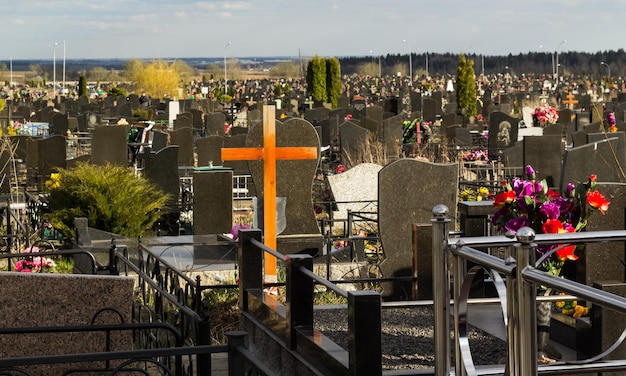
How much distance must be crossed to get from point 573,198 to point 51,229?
7639 millimetres

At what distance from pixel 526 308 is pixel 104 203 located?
367 inches

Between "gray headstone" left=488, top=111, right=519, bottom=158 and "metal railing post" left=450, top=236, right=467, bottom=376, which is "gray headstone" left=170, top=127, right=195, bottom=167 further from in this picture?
"metal railing post" left=450, top=236, right=467, bottom=376

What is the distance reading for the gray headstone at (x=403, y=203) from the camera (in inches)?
A: 399

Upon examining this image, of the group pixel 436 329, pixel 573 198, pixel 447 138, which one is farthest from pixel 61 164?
pixel 436 329

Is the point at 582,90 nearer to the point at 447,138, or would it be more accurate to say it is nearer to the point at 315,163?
the point at 447,138

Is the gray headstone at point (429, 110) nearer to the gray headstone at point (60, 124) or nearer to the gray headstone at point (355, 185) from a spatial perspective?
the gray headstone at point (60, 124)

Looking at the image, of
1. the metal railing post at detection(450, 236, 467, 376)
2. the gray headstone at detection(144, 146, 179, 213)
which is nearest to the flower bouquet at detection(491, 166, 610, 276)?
the metal railing post at detection(450, 236, 467, 376)

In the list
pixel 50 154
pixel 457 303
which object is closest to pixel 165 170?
pixel 50 154

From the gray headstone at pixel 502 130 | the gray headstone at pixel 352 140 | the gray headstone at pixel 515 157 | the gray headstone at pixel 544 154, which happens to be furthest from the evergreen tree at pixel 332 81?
the gray headstone at pixel 544 154

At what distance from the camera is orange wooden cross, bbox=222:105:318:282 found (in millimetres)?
10094

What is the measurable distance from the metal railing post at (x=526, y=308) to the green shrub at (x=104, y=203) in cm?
927

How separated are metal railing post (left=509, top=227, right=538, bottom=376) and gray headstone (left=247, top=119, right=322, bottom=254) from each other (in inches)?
324

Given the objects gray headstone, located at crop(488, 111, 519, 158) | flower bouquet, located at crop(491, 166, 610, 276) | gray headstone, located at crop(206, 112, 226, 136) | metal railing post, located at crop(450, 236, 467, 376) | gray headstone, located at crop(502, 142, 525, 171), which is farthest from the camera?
gray headstone, located at crop(206, 112, 226, 136)

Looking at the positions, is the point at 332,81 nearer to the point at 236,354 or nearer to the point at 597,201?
the point at 597,201
